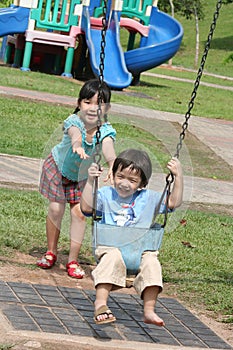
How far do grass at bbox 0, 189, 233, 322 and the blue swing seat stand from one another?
0.53 meters

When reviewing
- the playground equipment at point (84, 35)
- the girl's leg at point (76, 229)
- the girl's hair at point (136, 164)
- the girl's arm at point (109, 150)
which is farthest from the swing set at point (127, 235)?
the playground equipment at point (84, 35)

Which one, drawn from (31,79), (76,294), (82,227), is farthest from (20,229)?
(31,79)

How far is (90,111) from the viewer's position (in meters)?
5.46

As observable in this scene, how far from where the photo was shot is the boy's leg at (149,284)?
4.60 m

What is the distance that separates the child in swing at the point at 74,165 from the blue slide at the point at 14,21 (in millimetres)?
14881

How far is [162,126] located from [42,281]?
122 centimetres

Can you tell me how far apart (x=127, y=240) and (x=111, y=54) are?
15.7 m

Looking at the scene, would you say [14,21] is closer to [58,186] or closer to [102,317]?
[58,186]

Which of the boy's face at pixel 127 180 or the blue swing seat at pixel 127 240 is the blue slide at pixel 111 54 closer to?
the boy's face at pixel 127 180

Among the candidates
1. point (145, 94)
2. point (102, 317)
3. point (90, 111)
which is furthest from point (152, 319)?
point (145, 94)

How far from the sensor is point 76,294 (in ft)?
17.2

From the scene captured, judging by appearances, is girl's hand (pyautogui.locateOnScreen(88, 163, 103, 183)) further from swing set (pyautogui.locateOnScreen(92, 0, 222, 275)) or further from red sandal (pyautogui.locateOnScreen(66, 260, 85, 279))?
red sandal (pyautogui.locateOnScreen(66, 260, 85, 279))

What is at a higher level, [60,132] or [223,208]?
[60,132]

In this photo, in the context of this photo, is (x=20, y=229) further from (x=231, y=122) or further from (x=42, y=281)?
(x=231, y=122)
